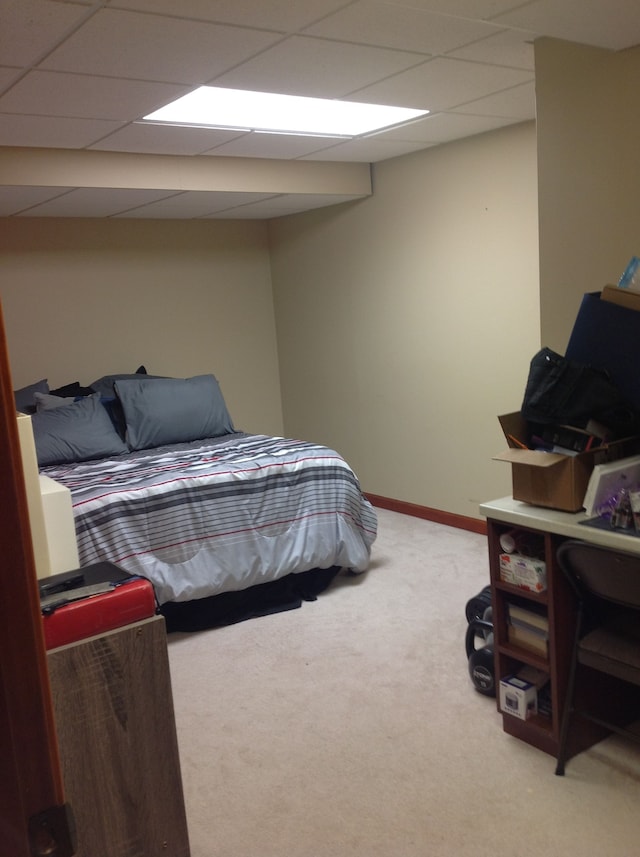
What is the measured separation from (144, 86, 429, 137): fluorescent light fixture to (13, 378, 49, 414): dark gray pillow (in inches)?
83.0

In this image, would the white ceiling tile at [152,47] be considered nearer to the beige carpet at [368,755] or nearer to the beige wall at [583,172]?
the beige wall at [583,172]

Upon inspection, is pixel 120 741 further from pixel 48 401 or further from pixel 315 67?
pixel 48 401

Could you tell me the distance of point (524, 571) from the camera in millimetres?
2352

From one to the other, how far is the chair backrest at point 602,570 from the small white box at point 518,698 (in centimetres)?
45

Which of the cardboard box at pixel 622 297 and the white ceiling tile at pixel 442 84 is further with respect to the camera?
the white ceiling tile at pixel 442 84

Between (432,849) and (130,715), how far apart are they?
3.01ft

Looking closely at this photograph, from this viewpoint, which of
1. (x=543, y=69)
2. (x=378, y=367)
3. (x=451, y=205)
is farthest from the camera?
(x=378, y=367)

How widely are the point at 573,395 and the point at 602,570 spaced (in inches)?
22.2

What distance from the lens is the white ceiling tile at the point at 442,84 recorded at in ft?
9.30

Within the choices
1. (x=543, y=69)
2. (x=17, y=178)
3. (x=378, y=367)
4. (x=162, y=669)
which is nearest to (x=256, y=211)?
(x=378, y=367)

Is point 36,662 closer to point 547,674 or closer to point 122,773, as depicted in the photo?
point 122,773


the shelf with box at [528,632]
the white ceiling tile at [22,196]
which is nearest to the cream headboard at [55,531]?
the shelf with box at [528,632]

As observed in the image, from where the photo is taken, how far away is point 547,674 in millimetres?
2428

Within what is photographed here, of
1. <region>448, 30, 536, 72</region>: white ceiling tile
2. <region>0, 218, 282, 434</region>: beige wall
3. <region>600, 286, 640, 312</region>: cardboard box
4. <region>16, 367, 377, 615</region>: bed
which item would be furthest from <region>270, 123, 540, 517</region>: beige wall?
<region>600, 286, 640, 312</region>: cardboard box
